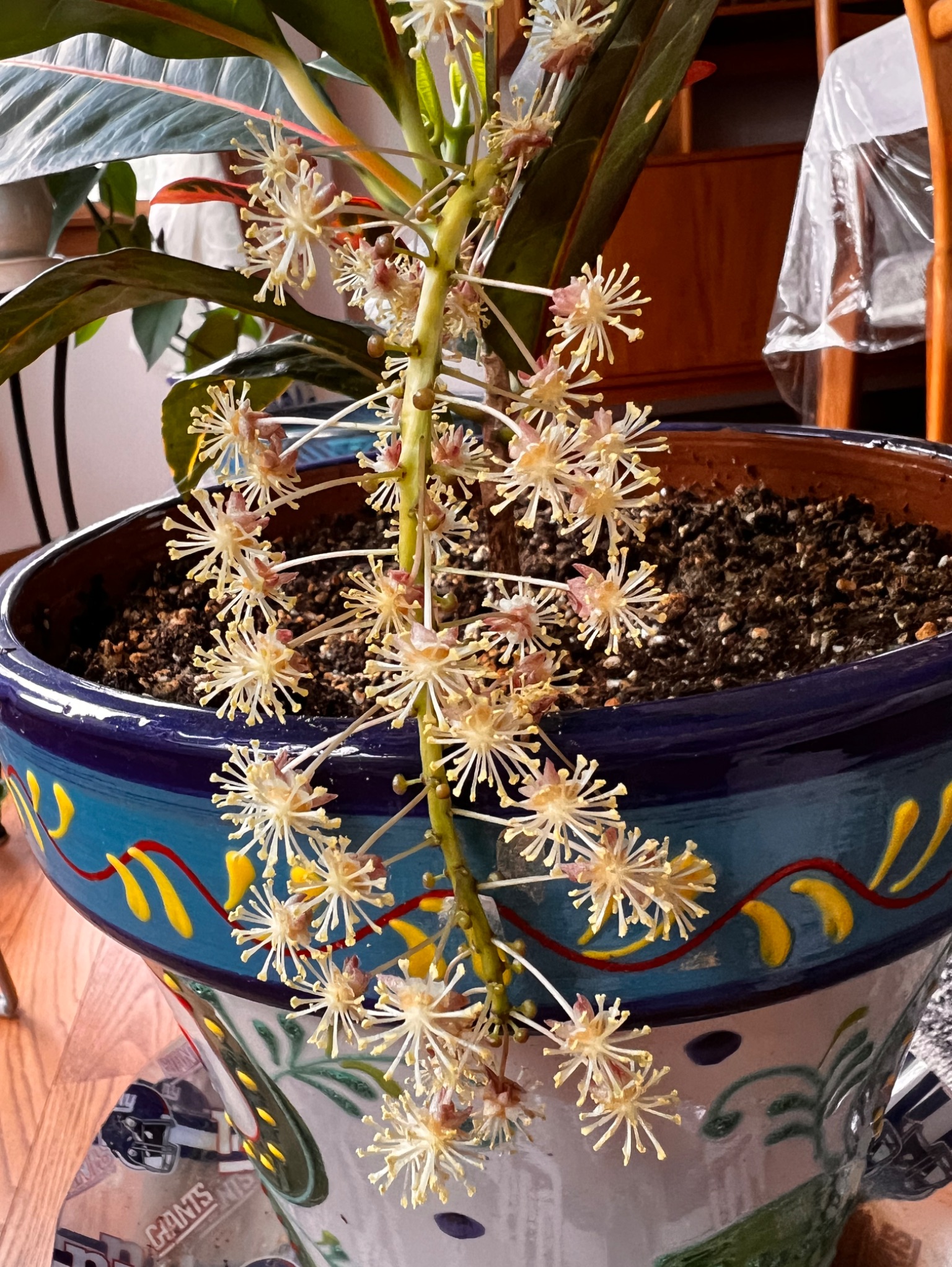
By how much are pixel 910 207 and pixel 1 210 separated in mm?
1281

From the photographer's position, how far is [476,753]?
25 cm

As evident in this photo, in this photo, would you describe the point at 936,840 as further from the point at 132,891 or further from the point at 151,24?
the point at 151,24

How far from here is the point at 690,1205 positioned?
1.25 ft

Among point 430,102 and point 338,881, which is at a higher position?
point 430,102

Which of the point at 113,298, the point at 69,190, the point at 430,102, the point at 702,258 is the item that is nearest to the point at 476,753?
the point at 113,298

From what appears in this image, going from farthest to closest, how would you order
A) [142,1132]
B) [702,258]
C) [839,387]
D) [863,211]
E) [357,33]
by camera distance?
[702,258] → [839,387] → [863,211] → [142,1132] → [357,33]

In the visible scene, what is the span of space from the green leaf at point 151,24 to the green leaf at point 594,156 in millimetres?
108

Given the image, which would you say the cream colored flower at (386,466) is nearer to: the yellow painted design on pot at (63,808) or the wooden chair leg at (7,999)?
the yellow painted design on pot at (63,808)

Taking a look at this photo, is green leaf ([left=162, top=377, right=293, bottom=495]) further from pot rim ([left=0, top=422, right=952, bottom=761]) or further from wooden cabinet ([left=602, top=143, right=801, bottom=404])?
wooden cabinet ([left=602, top=143, right=801, bottom=404])

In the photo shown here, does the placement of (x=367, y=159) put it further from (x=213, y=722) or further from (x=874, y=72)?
(x=874, y=72)

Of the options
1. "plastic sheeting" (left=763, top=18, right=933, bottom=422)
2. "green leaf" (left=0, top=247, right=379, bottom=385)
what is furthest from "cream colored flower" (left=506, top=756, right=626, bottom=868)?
"plastic sheeting" (left=763, top=18, right=933, bottom=422)

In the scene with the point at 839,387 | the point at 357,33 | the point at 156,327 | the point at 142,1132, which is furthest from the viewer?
the point at 839,387

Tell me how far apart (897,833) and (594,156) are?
25 centimetres

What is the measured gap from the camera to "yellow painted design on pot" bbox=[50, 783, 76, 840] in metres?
0.34
